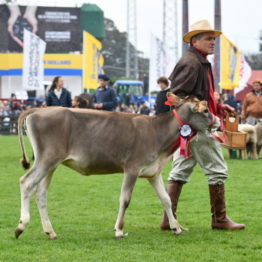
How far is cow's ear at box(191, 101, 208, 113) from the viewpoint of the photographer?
7.99m

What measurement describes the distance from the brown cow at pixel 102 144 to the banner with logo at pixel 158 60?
21099 millimetres

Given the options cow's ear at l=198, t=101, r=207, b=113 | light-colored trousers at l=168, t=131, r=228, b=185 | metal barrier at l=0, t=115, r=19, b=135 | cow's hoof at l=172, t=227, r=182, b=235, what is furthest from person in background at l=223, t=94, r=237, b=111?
cow's ear at l=198, t=101, r=207, b=113

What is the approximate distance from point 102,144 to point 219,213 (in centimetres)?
177

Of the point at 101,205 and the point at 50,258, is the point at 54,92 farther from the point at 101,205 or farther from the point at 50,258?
the point at 50,258

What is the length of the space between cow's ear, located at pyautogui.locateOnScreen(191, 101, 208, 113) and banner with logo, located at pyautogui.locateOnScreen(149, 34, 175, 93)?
21210 millimetres

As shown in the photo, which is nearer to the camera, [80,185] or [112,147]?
[112,147]

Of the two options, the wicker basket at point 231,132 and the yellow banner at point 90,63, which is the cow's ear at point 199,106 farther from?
the yellow banner at point 90,63

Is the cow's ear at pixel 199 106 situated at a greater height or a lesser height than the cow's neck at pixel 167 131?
greater

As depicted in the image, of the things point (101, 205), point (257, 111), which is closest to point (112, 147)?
point (101, 205)

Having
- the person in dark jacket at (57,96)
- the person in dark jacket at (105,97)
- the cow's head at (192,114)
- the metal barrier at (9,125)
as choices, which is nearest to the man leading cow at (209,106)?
the cow's head at (192,114)

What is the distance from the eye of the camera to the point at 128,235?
26.8ft

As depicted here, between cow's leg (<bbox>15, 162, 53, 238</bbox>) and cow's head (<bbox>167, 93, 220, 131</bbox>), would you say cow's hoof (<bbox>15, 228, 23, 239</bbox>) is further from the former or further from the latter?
cow's head (<bbox>167, 93, 220, 131</bbox>)

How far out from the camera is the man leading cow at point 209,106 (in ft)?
27.4

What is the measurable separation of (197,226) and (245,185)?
469cm
